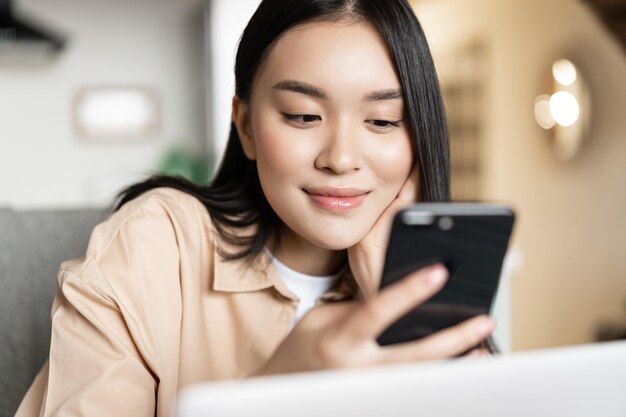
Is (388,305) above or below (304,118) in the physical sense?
below

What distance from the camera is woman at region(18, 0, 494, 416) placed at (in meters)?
1.03

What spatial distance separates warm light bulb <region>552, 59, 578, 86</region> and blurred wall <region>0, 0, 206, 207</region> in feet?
7.88

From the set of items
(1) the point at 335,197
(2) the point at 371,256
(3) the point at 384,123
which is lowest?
(2) the point at 371,256

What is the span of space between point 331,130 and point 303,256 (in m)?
0.32

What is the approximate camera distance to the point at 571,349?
1.82 feet

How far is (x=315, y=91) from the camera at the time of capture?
1.04m

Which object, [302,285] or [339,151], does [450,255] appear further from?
[302,285]

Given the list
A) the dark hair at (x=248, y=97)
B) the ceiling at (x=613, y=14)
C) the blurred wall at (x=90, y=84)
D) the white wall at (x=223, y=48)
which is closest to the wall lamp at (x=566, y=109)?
the ceiling at (x=613, y=14)

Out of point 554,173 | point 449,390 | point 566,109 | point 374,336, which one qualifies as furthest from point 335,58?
point 554,173

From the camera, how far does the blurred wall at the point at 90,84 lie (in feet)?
15.5

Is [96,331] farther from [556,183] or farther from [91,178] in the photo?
[91,178]

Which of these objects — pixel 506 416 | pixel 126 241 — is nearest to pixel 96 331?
pixel 126 241

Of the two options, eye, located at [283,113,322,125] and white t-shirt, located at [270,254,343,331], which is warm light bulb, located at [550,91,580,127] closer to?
white t-shirt, located at [270,254,343,331]

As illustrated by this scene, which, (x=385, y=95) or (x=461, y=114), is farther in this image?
(x=461, y=114)
